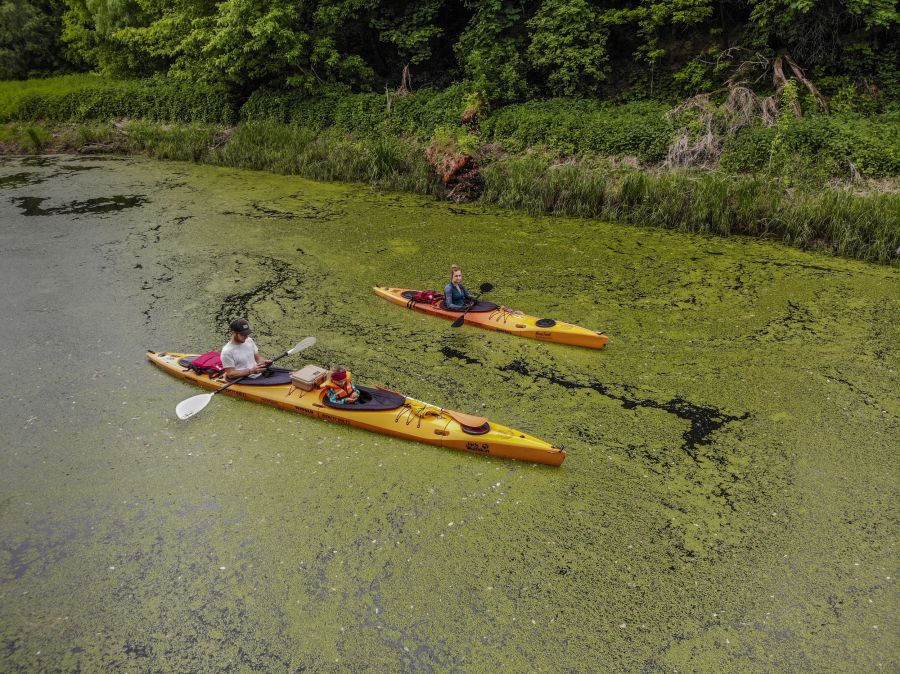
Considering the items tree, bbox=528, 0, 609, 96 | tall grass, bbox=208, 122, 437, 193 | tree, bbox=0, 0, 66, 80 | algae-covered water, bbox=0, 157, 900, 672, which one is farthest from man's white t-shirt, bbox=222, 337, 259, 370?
tree, bbox=0, 0, 66, 80

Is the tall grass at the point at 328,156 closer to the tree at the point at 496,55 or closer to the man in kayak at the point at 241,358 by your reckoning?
the tree at the point at 496,55

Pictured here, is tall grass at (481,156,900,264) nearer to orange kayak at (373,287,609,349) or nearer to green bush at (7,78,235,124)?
orange kayak at (373,287,609,349)

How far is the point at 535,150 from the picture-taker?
11.0m

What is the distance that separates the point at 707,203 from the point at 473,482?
252 inches

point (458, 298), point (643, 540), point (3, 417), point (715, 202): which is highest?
point (715, 202)

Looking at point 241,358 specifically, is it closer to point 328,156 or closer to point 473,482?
point 473,482

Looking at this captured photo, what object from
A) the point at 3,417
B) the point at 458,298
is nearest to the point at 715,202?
the point at 458,298

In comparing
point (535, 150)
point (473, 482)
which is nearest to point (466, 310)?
point (473, 482)

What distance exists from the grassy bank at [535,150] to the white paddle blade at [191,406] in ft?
21.8

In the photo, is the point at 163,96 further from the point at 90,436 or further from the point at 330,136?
the point at 90,436

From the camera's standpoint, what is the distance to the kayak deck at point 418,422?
448 cm

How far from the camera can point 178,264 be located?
8.30 meters

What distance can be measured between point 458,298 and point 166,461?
3.32 meters

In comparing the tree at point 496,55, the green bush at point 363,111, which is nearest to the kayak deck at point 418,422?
the green bush at point 363,111
